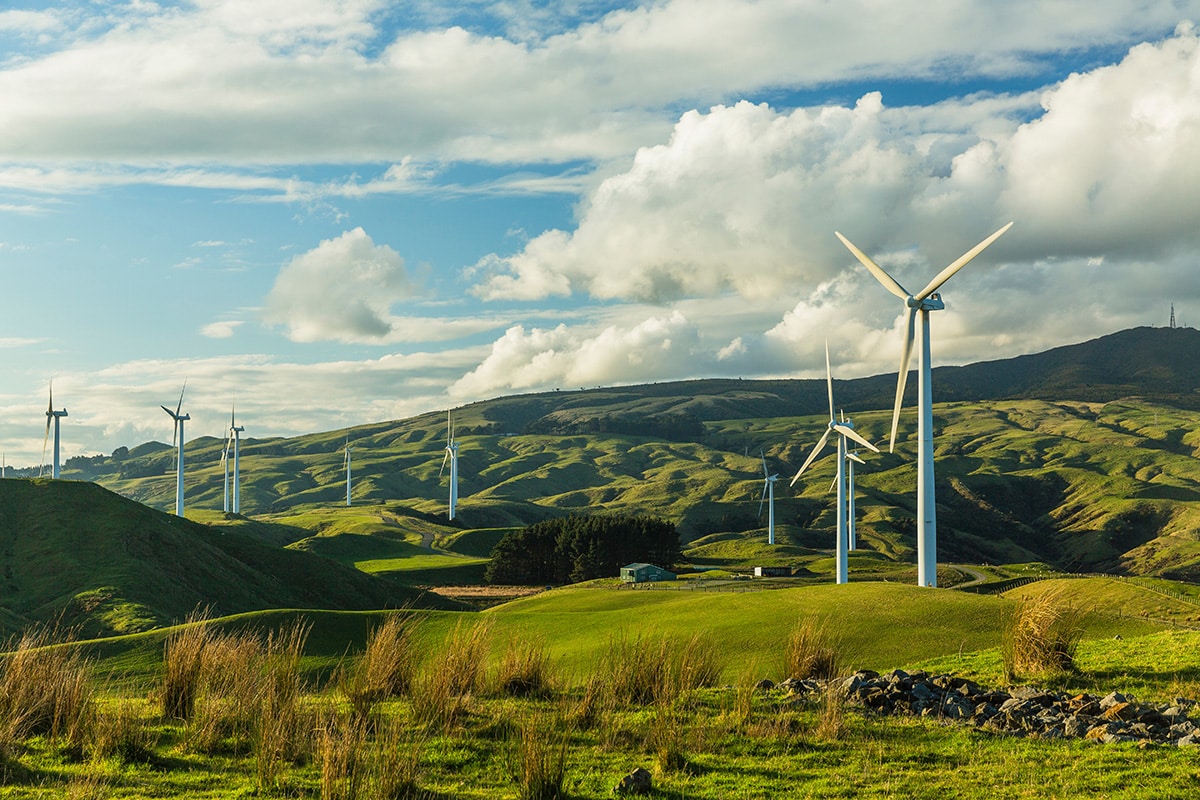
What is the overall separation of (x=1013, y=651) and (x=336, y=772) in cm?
1656

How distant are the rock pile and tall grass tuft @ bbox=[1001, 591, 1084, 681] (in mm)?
1794

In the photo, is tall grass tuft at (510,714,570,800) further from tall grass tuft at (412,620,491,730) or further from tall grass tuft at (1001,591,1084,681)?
tall grass tuft at (1001,591,1084,681)

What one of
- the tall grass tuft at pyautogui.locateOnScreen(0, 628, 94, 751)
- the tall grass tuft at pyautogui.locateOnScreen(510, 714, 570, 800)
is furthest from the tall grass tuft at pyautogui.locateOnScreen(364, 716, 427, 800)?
the tall grass tuft at pyautogui.locateOnScreen(0, 628, 94, 751)

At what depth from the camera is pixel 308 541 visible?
480 feet

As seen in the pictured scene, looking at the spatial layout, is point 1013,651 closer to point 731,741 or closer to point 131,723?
point 731,741

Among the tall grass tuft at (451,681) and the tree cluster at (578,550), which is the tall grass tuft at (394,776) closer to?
the tall grass tuft at (451,681)

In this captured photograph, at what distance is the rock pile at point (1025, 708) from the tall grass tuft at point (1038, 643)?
5.89 ft

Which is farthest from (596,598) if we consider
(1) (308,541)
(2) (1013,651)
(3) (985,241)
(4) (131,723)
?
(1) (308,541)

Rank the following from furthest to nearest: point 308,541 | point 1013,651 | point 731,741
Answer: point 308,541 → point 1013,651 → point 731,741

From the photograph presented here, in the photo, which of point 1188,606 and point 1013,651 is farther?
point 1188,606

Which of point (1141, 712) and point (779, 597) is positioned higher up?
point (1141, 712)

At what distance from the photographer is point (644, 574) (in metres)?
123

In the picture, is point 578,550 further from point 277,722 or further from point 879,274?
point 277,722

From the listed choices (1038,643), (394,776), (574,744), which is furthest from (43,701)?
(1038,643)
